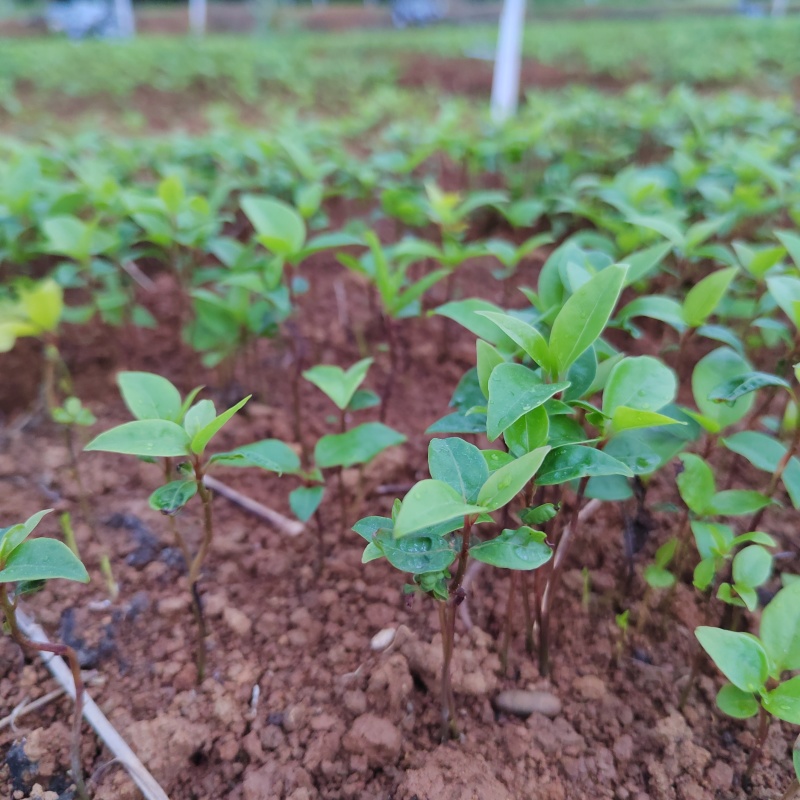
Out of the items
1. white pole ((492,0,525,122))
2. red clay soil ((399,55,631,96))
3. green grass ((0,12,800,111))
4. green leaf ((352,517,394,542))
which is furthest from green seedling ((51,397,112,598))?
red clay soil ((399,55,631,96))

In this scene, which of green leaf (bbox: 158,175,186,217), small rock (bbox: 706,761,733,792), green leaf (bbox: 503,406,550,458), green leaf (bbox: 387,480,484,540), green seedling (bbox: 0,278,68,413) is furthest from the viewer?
green leaf (bbox: 158,175,186,217)

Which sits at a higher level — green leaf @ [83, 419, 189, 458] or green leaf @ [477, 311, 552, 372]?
green leaf @ [477, 311, 552, 372]

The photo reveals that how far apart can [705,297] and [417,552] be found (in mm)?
836

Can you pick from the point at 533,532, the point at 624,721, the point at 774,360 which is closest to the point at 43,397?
the point at 533,532

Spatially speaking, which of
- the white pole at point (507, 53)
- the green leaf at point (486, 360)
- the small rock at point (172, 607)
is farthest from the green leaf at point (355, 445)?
the white pole at point (507, 53)

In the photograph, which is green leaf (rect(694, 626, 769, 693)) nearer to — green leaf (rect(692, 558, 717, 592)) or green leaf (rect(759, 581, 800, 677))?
green leaf (rect(759, 581, 800, 677))

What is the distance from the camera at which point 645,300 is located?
1298 millimetres

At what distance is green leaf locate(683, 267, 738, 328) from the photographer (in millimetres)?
1237

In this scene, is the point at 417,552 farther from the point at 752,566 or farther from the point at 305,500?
the point at 752,566

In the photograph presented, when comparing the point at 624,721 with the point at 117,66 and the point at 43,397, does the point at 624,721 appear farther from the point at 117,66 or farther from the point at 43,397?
the point at 117,66

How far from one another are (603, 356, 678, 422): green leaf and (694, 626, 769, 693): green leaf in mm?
341

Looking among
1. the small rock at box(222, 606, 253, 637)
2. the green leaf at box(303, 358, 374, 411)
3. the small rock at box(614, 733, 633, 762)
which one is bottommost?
the small rock at box(614, 733, 633, 762)

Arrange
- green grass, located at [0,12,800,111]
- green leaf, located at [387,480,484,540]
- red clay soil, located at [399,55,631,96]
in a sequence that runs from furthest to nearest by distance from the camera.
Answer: red clay soil, located at [399,55,631,96] < green grass, located at [0,12,800,111] < green leaf, located at [387,480,484,540]

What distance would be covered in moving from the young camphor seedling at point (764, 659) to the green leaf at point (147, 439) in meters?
0.80
